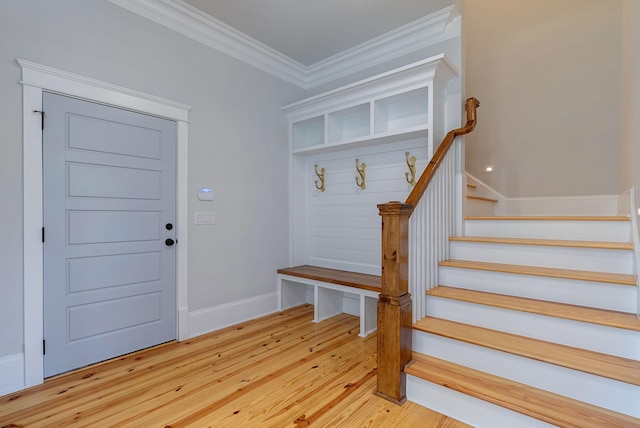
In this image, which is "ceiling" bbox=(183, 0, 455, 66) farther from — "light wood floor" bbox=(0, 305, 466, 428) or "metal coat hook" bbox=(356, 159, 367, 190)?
"light wood floor" bbox=(0, 305, 466, 428)

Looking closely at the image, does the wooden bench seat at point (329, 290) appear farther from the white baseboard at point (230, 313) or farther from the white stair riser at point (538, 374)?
the white stair riser at point (538, 374)

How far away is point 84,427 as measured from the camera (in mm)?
1713

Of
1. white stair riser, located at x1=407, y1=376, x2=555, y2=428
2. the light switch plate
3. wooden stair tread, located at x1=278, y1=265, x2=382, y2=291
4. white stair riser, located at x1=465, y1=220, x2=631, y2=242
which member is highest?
the light switch plate

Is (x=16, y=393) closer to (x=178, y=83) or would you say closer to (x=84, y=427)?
(x=84, y=427)

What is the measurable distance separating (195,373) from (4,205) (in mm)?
1702

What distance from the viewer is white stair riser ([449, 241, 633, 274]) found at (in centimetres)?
196

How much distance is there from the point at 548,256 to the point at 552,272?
19 centimetres

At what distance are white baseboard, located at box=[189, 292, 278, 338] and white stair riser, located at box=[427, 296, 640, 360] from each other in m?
1.98

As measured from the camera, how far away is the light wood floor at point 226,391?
177cm

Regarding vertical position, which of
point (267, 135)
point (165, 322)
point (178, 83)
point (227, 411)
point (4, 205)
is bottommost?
point (227, 411)

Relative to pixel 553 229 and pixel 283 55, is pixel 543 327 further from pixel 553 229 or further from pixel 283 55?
pixel 283 55

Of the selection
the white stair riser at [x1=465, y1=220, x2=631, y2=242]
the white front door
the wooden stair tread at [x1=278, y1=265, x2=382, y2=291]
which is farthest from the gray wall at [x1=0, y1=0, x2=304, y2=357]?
the white stair riser at [x1=465, y1=220, x2=631, y2=242]

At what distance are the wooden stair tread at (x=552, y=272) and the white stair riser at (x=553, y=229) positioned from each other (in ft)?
1.27

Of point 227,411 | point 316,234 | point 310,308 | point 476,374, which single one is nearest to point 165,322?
point 227,411
